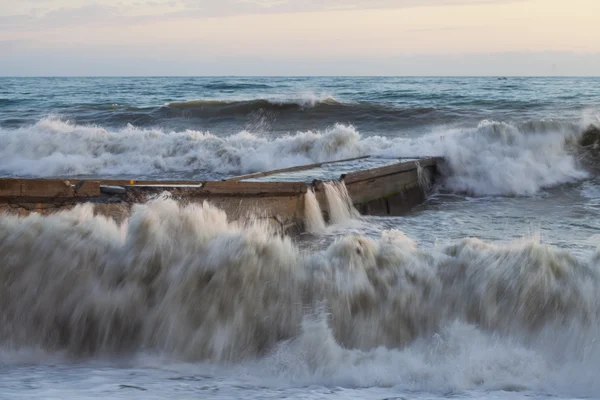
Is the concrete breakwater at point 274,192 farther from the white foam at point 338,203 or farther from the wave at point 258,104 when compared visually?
the wave at point 258,104

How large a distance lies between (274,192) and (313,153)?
20.1 feet

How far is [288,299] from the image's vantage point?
4.62m

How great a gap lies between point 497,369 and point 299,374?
4.05 feet

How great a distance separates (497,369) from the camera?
12.9 ft

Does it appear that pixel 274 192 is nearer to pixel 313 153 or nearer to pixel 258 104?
pixel 313 153

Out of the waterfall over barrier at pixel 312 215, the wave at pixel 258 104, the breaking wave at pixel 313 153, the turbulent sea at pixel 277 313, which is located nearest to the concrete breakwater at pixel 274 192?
the waterfall over barrier at pixel 312 215

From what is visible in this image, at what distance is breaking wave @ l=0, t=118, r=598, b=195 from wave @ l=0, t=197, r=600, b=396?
6102 mm

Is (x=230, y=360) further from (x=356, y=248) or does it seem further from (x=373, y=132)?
(x=373, y=132)

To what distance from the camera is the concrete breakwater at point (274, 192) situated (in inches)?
221

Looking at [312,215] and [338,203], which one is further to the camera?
[338,203]

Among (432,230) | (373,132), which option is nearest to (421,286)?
(432,230)

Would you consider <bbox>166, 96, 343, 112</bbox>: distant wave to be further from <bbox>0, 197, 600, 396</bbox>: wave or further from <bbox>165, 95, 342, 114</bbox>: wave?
<bbox>0, 197, 600, 396</bbox>: wave

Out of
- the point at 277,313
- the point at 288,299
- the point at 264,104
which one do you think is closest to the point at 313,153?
the point at 288,299

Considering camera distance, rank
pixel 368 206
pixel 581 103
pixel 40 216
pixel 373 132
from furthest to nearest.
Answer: pixel 581 103, pixel 373 132, pixel 368 206, pixel 40 216
